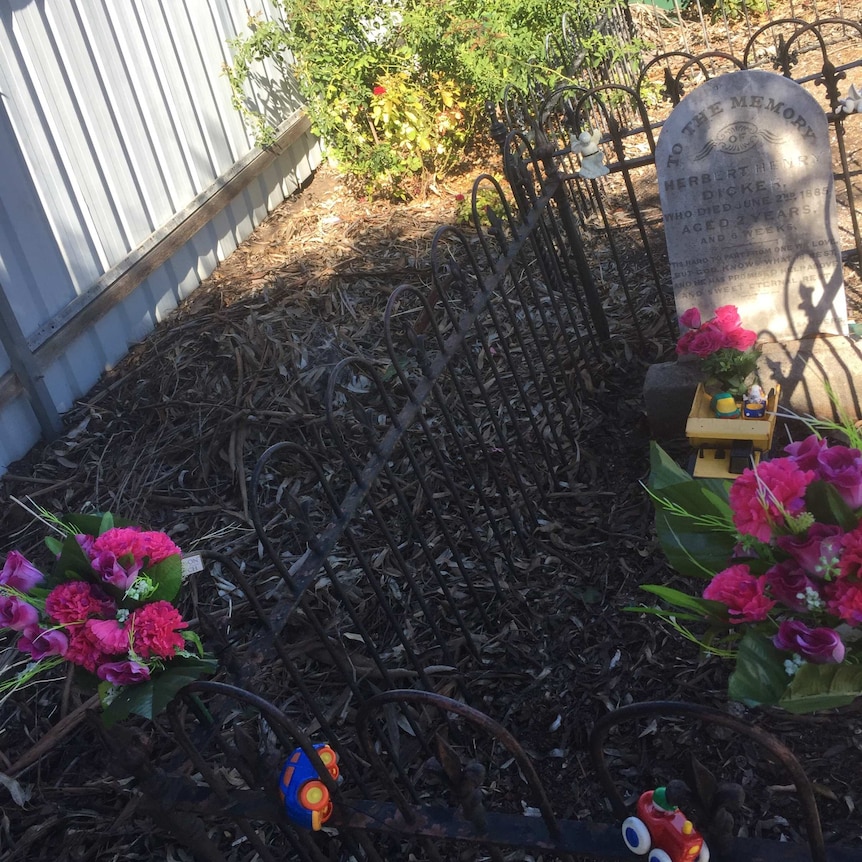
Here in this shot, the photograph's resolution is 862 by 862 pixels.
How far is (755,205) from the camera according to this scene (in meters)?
3.66

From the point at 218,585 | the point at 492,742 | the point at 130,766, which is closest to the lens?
the point at 130,766

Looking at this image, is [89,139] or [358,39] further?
[358,39]

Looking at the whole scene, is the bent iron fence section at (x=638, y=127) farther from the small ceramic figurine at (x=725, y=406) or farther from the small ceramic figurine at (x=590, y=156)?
the small ceramic figurine at (x=725, y=406)

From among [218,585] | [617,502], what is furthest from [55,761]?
[617,502]

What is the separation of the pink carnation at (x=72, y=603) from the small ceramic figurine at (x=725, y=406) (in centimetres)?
256

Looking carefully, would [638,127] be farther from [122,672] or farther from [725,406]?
[122,672]

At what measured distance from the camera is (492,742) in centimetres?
276

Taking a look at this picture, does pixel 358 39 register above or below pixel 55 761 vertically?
above

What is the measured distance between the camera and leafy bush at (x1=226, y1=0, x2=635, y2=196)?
227 inches

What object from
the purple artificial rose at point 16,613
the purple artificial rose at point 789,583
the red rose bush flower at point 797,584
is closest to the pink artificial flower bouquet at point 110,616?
the purple artificial rose at point 16,613

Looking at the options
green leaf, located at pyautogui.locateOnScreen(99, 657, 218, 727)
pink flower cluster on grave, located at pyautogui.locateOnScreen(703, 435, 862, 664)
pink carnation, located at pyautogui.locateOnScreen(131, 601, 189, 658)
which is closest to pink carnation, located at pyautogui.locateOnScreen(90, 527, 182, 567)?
pink carnation, located at pyautogui.locateOnScreen(131, 601, 189, 658)

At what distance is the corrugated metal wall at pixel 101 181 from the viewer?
4.25 metres

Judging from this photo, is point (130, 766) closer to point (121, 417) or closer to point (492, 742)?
point (492, 742)

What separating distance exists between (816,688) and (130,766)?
126 centimetres
